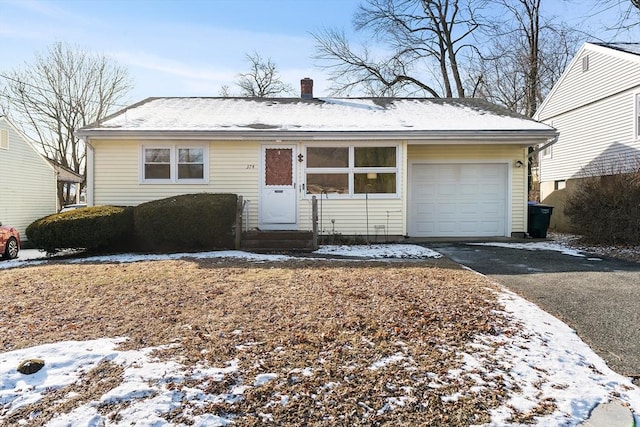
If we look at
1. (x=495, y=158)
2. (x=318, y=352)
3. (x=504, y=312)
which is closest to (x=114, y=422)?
(x=318, y=352)

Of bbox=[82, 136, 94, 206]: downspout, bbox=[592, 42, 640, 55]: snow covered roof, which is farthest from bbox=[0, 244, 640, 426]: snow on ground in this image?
bbox=[592, 42, 640, 55]: snow covered roof

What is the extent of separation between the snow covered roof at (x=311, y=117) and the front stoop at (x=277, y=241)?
2.60 meters

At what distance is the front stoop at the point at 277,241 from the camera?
31.1ft

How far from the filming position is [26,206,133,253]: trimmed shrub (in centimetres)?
879

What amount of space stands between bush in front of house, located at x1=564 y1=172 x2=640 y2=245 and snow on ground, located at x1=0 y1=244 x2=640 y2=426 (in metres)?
7.58

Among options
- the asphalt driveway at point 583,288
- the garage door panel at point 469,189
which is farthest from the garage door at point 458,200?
the asphalt driveway at point 583,288

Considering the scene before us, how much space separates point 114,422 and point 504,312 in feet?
12.4

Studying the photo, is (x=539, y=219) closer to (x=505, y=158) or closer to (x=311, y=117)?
(x=505, y=158)

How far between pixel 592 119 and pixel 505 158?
6435 mm

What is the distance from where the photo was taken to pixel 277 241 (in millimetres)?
9578

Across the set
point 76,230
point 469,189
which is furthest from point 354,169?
point 76,230

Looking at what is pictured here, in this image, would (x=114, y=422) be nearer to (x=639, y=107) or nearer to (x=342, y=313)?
(x=342, y=313)

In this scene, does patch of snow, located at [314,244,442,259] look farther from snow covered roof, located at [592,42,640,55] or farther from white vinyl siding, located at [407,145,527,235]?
snow covered roof, located at [592,42,640,55]

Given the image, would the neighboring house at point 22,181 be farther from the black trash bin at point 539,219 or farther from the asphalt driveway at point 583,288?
the black trash bin at point 539,219
